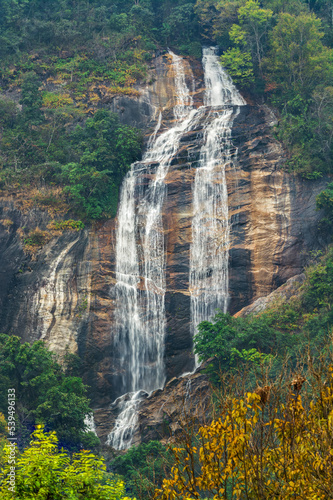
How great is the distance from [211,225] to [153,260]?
2962mm

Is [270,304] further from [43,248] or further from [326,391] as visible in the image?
[326,391]

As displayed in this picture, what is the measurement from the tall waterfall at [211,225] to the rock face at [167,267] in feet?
1.02

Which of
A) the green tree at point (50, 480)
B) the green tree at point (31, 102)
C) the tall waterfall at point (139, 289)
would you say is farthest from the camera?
the green tree at point (31, 102)

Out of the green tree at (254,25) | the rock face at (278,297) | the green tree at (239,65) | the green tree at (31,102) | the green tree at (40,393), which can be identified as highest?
the green tree at (254,25)

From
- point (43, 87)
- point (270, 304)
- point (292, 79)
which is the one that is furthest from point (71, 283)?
point (292, 79)

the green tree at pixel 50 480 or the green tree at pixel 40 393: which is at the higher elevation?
the green tree at pixel 50 480

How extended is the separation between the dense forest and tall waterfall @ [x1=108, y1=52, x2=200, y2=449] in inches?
40.2

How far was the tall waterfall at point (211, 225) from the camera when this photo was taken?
2114cm

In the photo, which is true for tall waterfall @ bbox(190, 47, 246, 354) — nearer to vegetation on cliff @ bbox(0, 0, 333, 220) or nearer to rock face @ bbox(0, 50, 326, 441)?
rock face @ bbox(0, 50, 326, 441)

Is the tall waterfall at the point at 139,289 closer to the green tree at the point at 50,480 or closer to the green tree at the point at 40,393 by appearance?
the green tree at the point at 40,393

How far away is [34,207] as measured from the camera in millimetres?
22594

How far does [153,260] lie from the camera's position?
72.2 ft

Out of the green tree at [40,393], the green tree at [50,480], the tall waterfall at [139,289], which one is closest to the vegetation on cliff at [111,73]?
the tall waterfall at [139,289]

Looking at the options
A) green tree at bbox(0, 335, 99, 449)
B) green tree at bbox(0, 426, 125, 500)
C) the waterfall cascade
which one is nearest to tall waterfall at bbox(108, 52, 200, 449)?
the waterfall cascade
